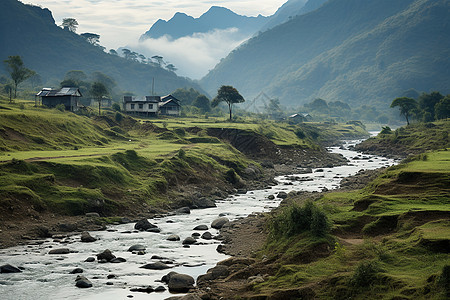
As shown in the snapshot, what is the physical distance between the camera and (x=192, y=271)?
36.9 metres

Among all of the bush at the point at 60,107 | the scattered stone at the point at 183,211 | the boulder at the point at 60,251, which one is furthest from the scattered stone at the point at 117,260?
the bush at the point at 60,107

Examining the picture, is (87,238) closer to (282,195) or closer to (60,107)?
(282,195)

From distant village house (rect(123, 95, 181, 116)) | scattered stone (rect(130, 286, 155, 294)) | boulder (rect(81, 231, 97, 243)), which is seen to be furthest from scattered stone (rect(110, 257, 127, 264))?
distant village house (rect(123, 95, 181, 116))

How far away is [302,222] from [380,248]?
25.7ft

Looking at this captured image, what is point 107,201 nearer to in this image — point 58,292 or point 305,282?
point 58,292

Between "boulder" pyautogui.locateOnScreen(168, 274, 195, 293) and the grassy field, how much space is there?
5.01 meters

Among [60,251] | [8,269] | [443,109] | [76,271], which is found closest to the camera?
[8,269]

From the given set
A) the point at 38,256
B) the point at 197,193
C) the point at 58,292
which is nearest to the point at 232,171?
the point at 197,193

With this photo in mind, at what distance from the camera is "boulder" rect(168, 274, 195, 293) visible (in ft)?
108

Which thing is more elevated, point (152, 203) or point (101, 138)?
point (101, 138)

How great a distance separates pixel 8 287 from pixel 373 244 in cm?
2515

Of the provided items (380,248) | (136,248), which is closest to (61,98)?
(136,248)

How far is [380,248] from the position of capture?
32.6 metres

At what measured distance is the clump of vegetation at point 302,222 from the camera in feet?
121
